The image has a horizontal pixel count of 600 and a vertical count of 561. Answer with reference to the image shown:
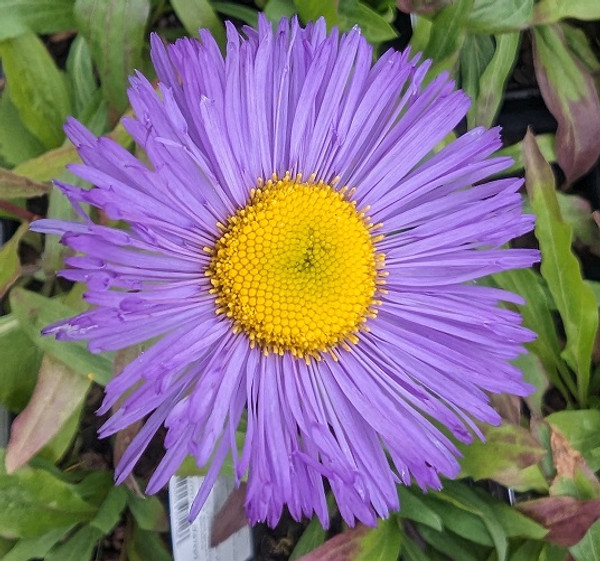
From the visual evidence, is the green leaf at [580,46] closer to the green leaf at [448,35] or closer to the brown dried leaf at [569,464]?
the green leaf at [448,35]

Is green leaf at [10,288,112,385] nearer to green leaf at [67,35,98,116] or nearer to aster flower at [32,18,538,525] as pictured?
aster flower at [32,18,538,525]

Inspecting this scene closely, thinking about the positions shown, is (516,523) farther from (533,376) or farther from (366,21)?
(366,21)

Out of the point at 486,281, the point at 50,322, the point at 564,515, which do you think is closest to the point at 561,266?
the point at 486,281

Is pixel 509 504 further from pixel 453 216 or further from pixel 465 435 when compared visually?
pixel 453 216

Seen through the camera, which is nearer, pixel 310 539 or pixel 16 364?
pixel 16 364

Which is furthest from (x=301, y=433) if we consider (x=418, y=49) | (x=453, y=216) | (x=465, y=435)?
(x=418, y=49)

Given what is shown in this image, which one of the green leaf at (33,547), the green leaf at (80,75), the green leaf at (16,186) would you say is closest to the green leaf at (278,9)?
the green leaf at (80,75)
